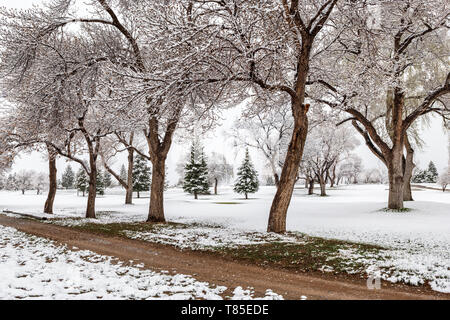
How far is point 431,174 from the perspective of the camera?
88.9 meters

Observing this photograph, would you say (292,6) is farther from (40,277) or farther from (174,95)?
(40,277)

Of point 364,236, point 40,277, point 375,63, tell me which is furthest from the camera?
point 364,236

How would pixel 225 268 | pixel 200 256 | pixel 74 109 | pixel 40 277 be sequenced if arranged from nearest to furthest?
pixel 40 277 → pixel 225 268 → pixel 200 256 → pixel 74 109

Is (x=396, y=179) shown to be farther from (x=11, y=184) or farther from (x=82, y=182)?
(x=11, y=184)

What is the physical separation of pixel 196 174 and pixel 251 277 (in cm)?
4852

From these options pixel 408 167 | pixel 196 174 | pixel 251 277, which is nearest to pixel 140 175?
pixel 196 174

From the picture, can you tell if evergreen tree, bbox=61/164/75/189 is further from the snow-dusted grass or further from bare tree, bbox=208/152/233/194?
the snow-dusted grass

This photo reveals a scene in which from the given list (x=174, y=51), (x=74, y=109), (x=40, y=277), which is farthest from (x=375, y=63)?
(x=74, y=109)

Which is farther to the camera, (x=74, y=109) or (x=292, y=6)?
(x=74, y=109)

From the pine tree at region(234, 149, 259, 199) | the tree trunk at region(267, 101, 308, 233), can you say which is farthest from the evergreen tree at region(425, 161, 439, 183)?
the tree trunk at region(267, 101, 308, 233)

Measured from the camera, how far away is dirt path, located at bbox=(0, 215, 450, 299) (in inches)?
189

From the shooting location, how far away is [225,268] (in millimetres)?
6316

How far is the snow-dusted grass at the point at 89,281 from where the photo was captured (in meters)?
4.44

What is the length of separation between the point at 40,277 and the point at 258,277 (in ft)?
13.6
